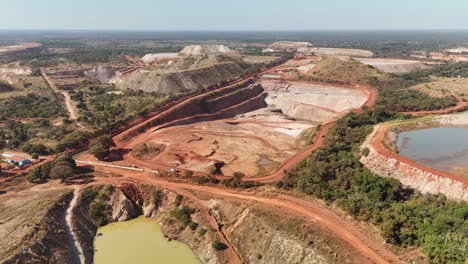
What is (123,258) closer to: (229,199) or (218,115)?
(229,199)

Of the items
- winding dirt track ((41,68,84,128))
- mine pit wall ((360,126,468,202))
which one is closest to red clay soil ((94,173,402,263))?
mine pit wall ((360,126,468,202))

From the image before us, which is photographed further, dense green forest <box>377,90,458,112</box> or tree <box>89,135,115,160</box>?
dense green forest <box>377,90,458,112</box>

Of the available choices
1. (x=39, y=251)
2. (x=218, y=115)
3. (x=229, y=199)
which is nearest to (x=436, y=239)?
(x=229, y=199)

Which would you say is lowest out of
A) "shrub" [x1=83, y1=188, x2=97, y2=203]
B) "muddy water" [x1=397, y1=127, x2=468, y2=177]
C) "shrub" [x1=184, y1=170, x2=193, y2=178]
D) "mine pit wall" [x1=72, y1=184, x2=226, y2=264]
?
"mine pit wall" [x1=72, y1=184, x2=226, y2=264]

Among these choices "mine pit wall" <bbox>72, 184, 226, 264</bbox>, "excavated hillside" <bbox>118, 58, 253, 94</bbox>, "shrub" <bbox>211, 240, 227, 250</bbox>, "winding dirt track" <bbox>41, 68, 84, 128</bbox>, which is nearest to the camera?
"shrub" <bbox>211, 240, 227, 250</bbox>

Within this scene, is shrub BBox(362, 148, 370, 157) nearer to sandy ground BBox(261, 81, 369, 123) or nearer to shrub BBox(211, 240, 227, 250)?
shrub BBox(211, 240, 227, 250)

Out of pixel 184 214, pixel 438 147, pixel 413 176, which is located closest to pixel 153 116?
pixel 184 214

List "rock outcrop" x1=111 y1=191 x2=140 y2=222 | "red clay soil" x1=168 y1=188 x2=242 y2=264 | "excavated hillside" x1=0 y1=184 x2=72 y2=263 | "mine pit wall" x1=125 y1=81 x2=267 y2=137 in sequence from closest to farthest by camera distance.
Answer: "excavated hillside" x1=0 y1=184 x2=72 y2=263 < "red clay soil" x1=168 y1=188 x2=242 y2=264 < "rock outcrop" x1=111 y1=191 x2=140 y2=222 < "mine pit wall" x1=125 y1=81 x2=267 y2=137

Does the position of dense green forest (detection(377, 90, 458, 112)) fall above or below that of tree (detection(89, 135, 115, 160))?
above
